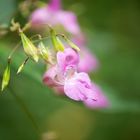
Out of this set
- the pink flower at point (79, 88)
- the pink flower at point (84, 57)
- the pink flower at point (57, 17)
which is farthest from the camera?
the pink flower at point (84, 57)

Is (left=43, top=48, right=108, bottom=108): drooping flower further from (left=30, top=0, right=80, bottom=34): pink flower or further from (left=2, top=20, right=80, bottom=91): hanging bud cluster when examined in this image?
(left=30, top=0, right=80, bottom=34): pink flower

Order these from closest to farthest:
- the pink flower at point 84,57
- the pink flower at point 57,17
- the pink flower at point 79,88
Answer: the pink flower at point 79,88, the pink flower at point 57,17, the pink flower at point 84,57

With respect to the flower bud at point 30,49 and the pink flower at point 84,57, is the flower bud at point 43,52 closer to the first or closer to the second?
the flower bud at point 30,49

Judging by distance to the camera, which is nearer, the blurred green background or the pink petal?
the pink petal

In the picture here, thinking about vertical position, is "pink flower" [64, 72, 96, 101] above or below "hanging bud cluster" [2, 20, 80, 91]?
below

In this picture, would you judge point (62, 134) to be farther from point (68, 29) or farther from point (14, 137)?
point (68, 29)

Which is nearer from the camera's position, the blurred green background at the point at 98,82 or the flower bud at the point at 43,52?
the flower bud at the point at 43,52

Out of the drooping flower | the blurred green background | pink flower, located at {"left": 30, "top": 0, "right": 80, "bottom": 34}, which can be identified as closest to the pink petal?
the drooping flower

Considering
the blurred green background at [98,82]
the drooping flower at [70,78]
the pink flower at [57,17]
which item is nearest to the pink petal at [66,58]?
the drooping flower at [70,78]

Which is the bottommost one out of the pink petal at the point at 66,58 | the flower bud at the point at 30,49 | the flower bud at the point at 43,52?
the pink petal at the point at 66,58
